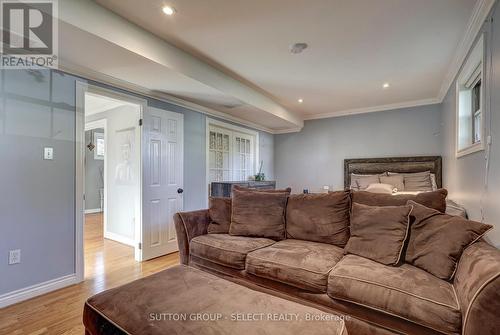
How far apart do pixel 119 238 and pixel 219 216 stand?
8.10ft

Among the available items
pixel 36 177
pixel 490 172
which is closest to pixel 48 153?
pixel 36 177

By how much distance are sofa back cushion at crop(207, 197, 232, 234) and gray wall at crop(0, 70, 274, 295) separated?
1.43m

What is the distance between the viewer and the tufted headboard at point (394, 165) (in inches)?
169

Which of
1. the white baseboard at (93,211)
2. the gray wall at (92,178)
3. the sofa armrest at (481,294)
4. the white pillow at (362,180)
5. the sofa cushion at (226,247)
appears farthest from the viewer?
the gray wall at (92,178)

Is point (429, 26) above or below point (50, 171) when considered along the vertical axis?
above

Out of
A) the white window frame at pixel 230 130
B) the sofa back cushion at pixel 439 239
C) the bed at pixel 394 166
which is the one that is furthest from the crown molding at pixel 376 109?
the sofa back cushion at pixel 439 239

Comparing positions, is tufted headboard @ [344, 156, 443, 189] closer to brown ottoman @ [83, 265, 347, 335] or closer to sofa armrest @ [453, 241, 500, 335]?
sofa armrest @ [453, 241, 500, 335]

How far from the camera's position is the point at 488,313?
3.45 ft

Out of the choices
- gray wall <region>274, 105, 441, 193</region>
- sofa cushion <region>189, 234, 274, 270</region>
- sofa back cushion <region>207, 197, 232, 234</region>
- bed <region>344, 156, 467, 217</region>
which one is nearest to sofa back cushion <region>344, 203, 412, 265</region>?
sofa cushion <region>189, 234, 274, 270</region>

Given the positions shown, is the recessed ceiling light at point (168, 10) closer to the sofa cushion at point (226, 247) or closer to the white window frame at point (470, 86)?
the sofa cushion at point (226, 247)

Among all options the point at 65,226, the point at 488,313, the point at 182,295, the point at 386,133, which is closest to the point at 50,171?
the point at 65,226

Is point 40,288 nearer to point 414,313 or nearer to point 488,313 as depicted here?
point 414,313

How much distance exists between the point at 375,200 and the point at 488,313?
113cm
